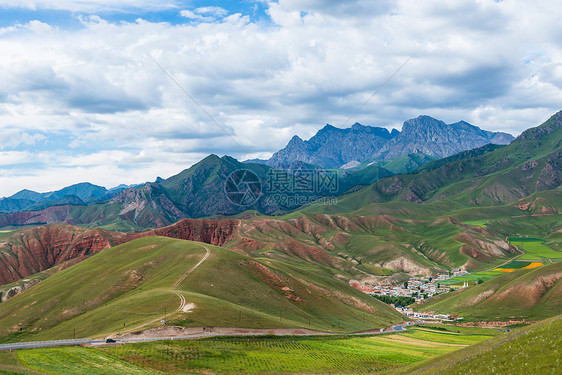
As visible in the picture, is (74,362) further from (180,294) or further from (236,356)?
(180,294)

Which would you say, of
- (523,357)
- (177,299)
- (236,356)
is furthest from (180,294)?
(523,357)

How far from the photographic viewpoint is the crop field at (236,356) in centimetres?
6794

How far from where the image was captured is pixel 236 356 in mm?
86750

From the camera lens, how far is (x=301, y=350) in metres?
100

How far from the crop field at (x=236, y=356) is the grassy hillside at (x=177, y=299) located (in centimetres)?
1243

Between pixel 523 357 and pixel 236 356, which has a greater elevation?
pixel 523 357

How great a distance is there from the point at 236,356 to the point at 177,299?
120ft

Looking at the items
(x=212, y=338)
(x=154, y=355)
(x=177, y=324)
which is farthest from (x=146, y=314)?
(x=154, y=355)

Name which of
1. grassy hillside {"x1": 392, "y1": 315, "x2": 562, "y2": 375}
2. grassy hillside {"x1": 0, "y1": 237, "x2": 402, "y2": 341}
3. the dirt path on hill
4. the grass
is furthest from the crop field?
grassy hillside {"x1": 392, "y1": 315, "x2": 562, "y2": 375}

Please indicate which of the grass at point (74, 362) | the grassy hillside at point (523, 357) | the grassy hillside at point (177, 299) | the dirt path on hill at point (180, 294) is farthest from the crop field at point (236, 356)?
the grassy hillside at point (523, 357)

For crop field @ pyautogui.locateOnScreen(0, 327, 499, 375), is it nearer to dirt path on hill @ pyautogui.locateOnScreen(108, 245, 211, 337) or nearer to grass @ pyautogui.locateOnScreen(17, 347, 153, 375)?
grass @ pyautogui.locateOnScreen(17, 347, 153, 375)

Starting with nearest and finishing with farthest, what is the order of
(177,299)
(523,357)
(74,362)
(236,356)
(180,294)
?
(523,357)
(74,362)
(236,356)
(177,299)
(180,294)

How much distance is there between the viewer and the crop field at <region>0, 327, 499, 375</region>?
6794 centimetres

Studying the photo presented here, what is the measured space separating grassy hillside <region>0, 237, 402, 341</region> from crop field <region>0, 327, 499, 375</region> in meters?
12.4
